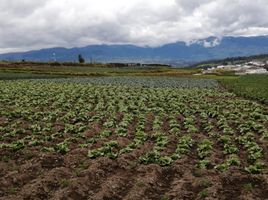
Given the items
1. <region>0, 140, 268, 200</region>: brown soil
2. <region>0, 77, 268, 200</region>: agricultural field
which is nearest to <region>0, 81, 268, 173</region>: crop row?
A: <region>0, 77, 268, 200</region>: agricultural field

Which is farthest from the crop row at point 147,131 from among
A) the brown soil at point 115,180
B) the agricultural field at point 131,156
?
the brown soil at point 115,180

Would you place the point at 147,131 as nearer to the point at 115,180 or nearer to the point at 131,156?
the point at 131,156

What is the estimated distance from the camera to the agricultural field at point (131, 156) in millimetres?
14086

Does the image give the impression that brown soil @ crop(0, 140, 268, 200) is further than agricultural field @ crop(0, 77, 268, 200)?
No

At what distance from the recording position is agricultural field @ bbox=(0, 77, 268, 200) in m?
14.1

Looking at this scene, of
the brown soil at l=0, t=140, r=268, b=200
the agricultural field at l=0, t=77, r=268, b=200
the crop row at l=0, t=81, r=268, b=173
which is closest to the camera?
the brown soil at l=0, t=140, r=268, b=200

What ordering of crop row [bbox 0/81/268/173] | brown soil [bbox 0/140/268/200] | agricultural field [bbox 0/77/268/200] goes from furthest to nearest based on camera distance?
crop row [bbox 0/81/268/173] → agricultural field [bbox 0/77/268/200] → brown soil [bbox 0/140/268/200]

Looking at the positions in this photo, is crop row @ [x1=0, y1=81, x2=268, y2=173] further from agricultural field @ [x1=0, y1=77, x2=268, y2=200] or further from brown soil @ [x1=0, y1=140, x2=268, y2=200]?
brown soil @ [x1=0, y1=140, x2=268, y2=200]

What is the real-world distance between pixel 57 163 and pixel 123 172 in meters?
2.75

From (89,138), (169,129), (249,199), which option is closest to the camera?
(249,199)

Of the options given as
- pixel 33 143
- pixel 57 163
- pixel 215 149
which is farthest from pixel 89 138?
pixel 215 149

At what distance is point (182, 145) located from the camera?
19.8 metres

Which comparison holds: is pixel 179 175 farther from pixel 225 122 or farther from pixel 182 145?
pixel 225 122

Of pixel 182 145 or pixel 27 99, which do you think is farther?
pixel 27 99
